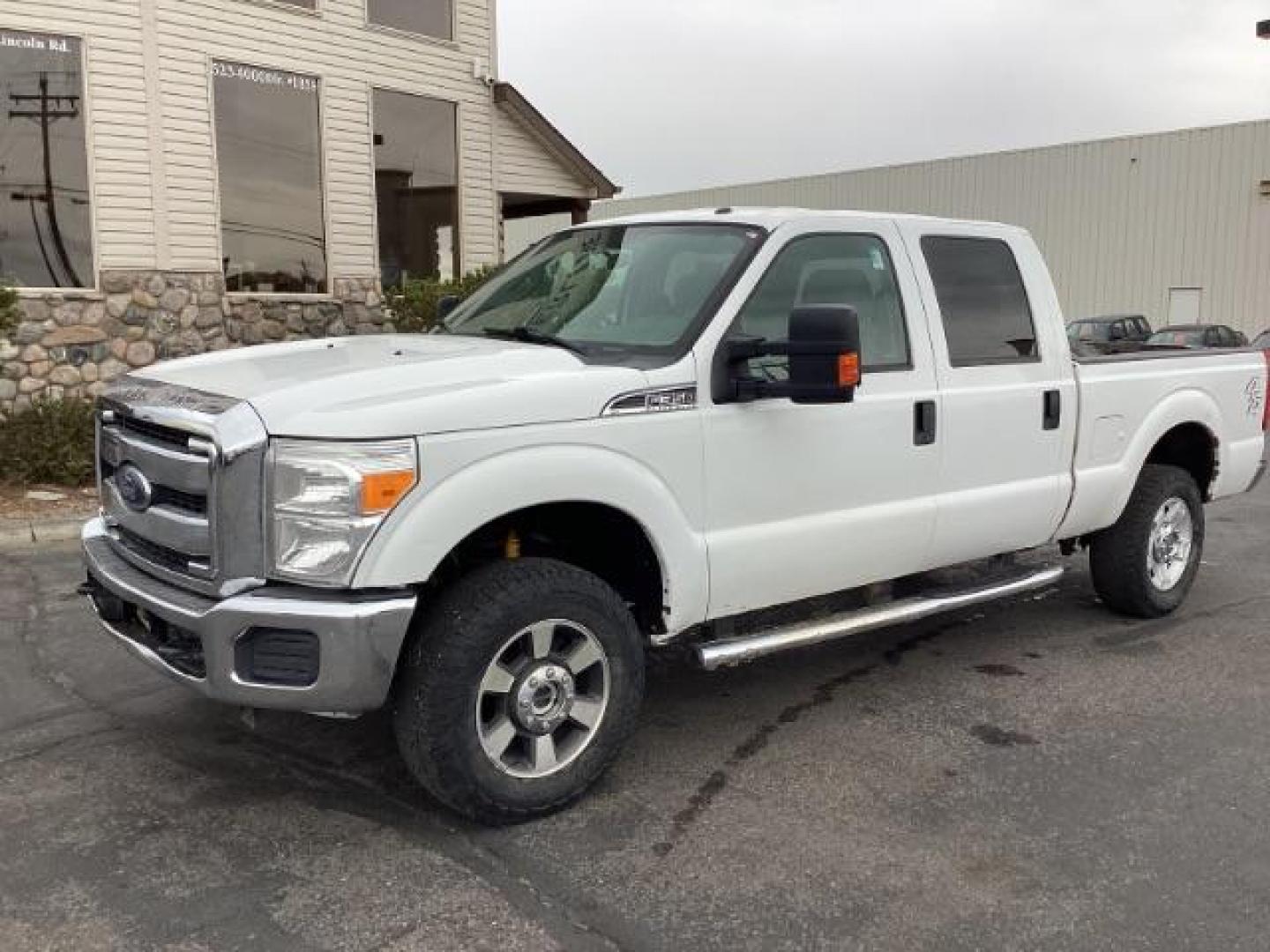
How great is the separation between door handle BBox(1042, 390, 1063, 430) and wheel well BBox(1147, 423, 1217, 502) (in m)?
1.29

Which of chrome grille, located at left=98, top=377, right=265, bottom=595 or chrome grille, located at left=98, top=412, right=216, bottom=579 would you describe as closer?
chrome grille, located at left=98, top=377, right=265, bottom=595

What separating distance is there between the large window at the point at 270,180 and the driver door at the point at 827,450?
9217mm

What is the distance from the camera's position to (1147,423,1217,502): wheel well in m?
6.27

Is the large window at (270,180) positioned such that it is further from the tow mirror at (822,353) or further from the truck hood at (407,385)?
the tow mirror at (822,353)

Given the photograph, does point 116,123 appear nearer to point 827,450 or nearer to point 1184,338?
point 827,450

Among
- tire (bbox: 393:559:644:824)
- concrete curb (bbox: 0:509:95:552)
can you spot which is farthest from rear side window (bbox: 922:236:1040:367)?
concrete curb (bbox: 0:509:95:552)

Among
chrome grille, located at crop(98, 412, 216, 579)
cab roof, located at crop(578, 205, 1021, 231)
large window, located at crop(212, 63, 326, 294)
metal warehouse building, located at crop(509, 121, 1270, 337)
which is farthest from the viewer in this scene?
metal warehouse building, located at crop(509, 121, 1270, 337)

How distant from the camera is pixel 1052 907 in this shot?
10.4 ft

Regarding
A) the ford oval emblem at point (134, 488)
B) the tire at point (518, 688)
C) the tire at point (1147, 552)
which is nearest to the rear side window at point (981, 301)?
the tire at point (1147, 552)

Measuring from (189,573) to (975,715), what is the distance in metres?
3.06

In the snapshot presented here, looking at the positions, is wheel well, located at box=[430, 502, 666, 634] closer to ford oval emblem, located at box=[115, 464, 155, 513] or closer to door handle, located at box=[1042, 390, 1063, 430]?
ford oval emblem, located at box=[115, 464, 155, 513]

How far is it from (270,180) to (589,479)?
10.1 metres

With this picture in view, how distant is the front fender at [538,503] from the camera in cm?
327

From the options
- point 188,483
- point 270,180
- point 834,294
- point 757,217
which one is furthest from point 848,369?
point 270,180
